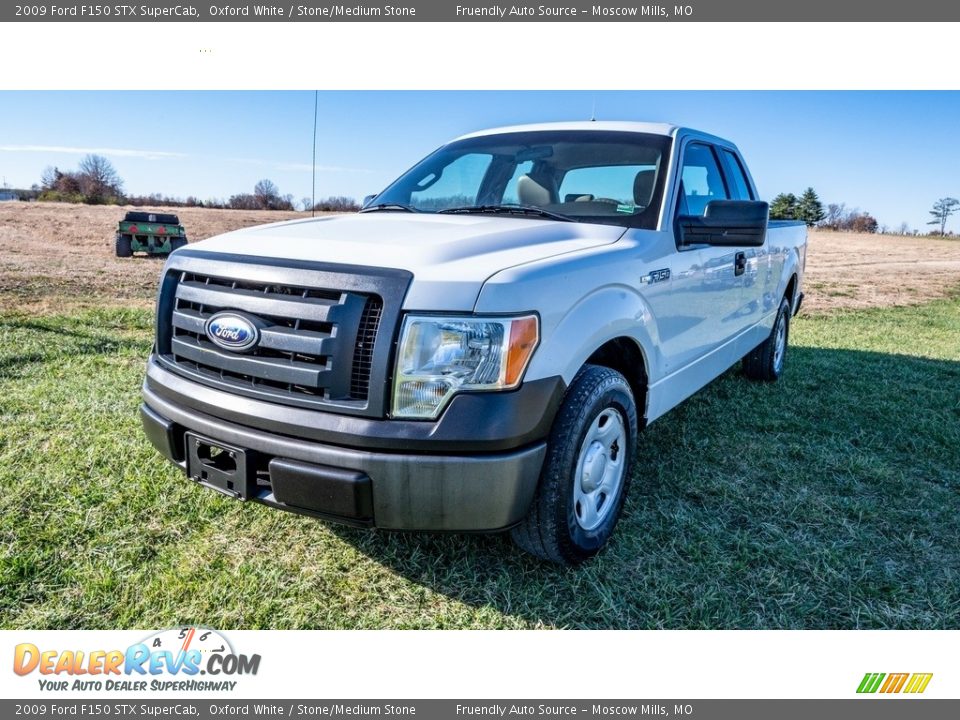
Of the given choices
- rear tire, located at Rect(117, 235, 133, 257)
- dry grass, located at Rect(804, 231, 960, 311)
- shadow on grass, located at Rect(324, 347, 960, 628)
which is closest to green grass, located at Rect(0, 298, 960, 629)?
shadow on grass, located at Rect(324, 347, 960, 628)

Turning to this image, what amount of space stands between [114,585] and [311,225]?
1.68 m

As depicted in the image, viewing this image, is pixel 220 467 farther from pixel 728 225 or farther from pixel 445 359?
pixel 728 225

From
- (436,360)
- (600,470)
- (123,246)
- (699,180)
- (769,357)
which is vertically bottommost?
(600,470)

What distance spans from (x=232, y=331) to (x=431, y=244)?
31.4 inches

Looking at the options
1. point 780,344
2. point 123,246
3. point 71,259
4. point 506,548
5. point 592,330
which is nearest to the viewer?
point 592,330

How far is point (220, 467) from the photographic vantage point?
7.99ft

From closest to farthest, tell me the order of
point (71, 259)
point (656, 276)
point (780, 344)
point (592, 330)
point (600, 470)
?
point (592, 330), point (600, 470), point (656, 276), point (780, 344), point (71, 259)

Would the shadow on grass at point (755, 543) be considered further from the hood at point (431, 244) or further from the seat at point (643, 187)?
the seat at point (643, 187)

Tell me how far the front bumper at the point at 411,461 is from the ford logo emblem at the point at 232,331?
0.75 feet

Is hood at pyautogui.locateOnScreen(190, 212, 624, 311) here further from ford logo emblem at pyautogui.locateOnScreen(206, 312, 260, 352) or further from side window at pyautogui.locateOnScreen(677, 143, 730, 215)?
side window at pyautogui.locateOnScreen(677, 143, 730, 215)

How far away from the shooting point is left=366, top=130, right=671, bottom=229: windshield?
10.8 feet

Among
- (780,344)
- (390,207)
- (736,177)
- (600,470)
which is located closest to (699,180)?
(736,177)

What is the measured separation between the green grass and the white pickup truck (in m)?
0.30

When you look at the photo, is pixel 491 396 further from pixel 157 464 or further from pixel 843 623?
pixel 157 464
